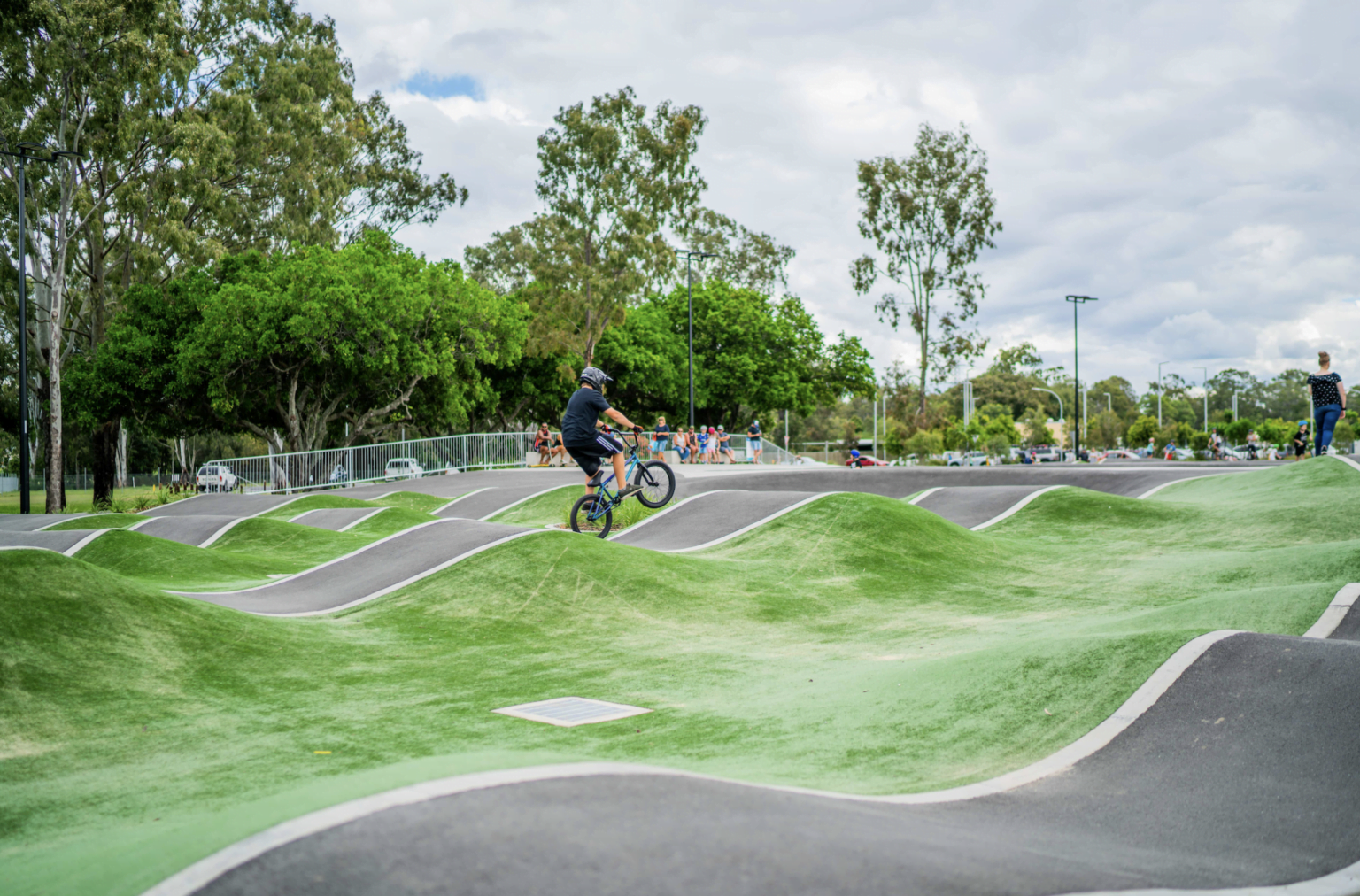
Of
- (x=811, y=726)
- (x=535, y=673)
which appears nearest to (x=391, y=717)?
(x=535, y=673)

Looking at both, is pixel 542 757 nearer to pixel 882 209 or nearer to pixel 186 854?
pixel 186 854

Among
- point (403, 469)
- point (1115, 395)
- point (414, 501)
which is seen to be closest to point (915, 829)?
point (414, 501)

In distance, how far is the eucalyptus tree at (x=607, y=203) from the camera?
122 feet

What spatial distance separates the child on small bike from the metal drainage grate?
527 centimetres

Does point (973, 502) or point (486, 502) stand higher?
point (973, 502)

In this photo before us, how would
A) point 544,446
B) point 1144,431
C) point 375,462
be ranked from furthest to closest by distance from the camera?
point 1144,431
point 544,446
point 375,462

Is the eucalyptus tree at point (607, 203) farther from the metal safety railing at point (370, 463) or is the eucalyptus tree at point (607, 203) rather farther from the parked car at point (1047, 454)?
the parked car at point (1047, 454)

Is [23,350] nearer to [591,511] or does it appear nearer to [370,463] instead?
[370,463]

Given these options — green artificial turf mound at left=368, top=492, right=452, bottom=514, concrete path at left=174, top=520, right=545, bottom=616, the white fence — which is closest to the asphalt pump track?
concrete path at left=174, top=520, right=545, bottom=616

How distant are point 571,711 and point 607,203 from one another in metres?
34.5

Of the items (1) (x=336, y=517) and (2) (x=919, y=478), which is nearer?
(1) (x=336, y=517)

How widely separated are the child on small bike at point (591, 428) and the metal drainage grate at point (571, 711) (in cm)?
527

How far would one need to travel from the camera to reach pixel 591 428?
10.9 meters

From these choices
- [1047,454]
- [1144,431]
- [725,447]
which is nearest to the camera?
[725,447]
